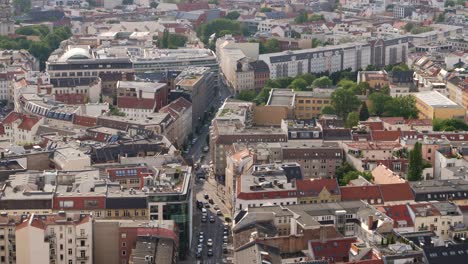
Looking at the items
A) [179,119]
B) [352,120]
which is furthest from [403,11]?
[179,119]

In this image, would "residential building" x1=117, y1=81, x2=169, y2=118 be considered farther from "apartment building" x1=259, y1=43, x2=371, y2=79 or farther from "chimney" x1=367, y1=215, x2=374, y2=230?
"chimney" x1=367, y1=215, x2=374, y2=230

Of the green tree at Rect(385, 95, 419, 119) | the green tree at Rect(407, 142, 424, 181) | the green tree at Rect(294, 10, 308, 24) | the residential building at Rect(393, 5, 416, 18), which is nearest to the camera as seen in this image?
the green tree at Rect(407, 142, 424, 181)

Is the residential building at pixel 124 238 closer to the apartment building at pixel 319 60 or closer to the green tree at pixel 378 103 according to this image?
the green tree at pixel 378 103

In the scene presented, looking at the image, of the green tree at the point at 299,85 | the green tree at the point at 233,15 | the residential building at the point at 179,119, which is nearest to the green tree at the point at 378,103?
the green tree at the point at 299,85

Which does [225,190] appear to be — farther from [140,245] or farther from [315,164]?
[140,245]

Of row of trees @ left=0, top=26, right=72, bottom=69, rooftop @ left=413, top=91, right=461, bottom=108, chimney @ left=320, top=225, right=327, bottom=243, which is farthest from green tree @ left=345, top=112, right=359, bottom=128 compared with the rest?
row of trees @ left=0, top=26, right=72, bottom=69

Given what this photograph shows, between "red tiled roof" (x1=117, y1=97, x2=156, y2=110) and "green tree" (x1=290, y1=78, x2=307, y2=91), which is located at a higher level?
"red tiled roof" (x1=117, y1=97, x2=156, y2=110)

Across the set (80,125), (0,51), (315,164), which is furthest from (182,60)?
(315,164)
